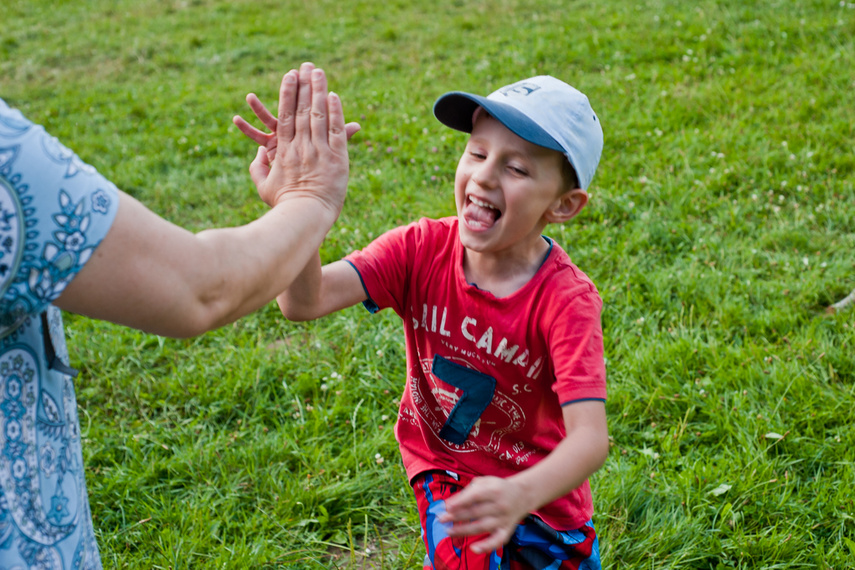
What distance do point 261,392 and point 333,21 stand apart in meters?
7.65

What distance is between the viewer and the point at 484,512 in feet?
4.86

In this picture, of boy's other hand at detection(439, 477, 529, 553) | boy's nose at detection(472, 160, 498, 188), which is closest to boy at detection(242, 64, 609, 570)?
boy's nose at detection(472, 160, 498, 188)

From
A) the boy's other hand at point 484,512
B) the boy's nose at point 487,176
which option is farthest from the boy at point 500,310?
the boy's other hand at point 484,512

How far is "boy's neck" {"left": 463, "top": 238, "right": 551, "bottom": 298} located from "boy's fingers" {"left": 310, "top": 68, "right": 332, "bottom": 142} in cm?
68

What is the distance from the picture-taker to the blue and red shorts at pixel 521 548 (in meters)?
2.18

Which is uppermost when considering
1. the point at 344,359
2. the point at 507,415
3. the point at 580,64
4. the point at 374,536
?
the point at 580,64

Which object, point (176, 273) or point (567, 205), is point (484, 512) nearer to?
point (176, 273)

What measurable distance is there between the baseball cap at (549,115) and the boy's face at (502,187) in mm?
61

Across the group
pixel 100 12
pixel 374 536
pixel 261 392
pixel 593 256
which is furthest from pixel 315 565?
pixel 100 12

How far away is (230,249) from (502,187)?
90cm

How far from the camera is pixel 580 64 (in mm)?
7227

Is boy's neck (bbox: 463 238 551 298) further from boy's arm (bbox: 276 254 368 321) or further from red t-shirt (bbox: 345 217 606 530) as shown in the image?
boy's arm (bbox: 276 254 368 321)

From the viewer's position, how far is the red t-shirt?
2023 mm

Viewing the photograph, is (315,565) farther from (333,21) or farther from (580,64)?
(333,21)
